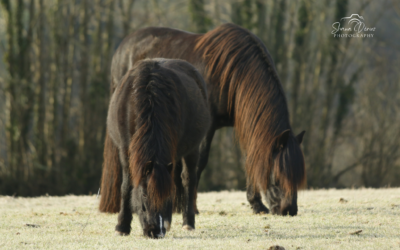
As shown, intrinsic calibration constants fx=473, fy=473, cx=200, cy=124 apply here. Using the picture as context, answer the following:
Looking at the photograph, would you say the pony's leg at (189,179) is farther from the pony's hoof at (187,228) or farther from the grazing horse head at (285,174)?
the grazing horse head at (285,174)

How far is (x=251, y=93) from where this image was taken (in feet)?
20.5

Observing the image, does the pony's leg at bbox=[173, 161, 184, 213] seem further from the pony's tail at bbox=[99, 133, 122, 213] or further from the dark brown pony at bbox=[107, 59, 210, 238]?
the pony's tail at bbox=[99, 133, 122, 213]

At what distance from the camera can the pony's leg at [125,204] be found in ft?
14.5

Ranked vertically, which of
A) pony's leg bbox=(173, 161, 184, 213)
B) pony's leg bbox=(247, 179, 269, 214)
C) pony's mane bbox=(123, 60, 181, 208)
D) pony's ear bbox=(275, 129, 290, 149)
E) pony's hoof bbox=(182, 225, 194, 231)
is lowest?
pony's leg bbox=(247, 179, 269, 214)

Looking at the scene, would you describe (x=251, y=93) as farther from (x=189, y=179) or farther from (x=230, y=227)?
(x=230, y=227)

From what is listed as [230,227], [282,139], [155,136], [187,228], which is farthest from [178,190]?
[155,136]

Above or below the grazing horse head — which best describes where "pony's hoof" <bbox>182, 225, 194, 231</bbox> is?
below

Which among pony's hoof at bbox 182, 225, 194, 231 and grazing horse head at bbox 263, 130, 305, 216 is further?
grazing horse head at bbox 263, 130, 305, 216

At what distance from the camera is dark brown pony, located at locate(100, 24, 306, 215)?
18.1 feet

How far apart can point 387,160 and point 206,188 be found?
650cm

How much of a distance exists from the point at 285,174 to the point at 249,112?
1078 mm

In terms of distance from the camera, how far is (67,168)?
48.9 feet

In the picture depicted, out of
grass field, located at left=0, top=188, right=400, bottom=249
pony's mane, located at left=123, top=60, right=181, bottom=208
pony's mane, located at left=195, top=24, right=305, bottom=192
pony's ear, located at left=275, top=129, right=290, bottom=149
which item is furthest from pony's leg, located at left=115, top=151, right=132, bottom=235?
pony's ear, located at left=275, top=129, right=290, bottom=149

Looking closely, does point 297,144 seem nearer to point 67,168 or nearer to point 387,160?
point 67,168
